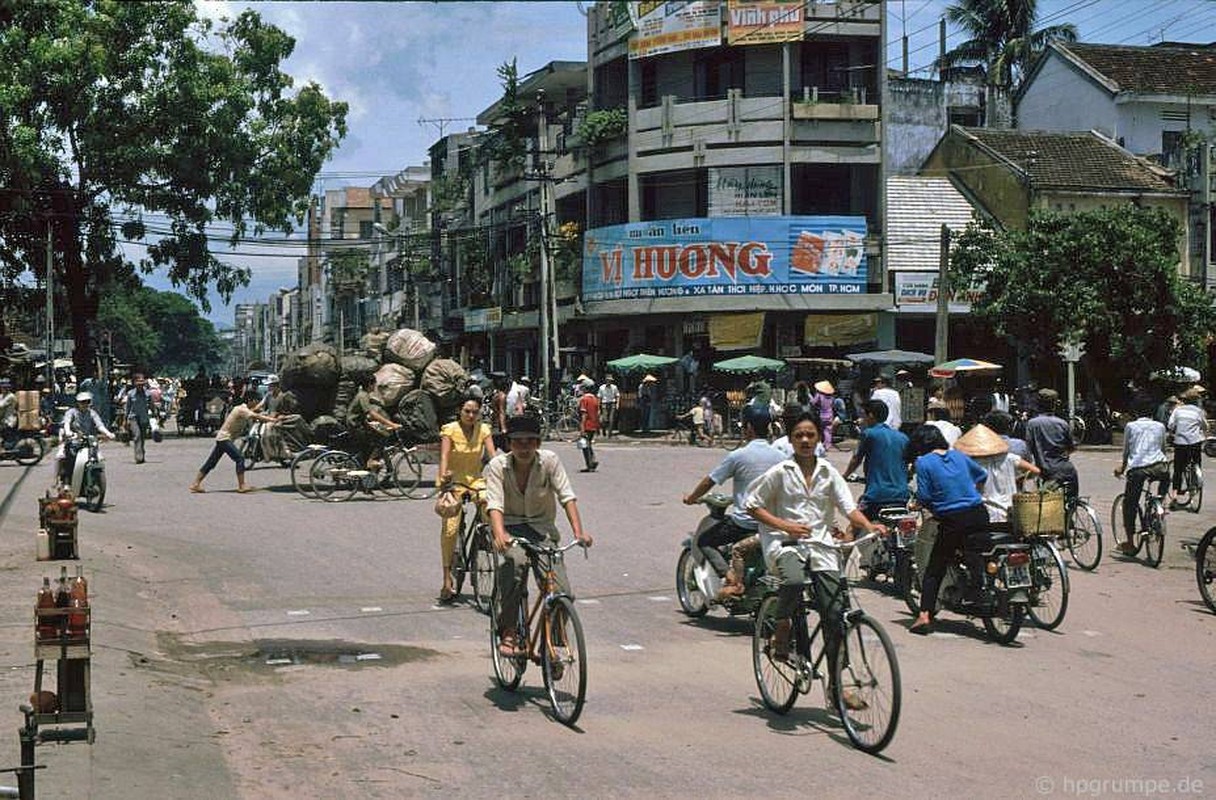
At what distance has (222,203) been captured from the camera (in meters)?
37.6

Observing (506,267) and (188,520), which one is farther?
(506,267)

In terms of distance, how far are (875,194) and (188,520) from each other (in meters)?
27.5

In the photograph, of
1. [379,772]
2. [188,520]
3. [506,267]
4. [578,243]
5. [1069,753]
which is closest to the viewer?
[379,772]

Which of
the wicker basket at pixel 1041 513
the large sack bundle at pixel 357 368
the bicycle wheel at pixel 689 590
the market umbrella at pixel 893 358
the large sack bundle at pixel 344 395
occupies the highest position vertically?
the market umbrella at pixel 893 358

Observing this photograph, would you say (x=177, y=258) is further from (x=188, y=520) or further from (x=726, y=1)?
(x=188, y=520)

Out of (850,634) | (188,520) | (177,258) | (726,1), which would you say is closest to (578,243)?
(726,1)

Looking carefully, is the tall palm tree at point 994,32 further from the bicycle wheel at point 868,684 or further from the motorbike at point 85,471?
the bicycle wheel at point 868,684

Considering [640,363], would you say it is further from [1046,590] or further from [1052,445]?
[1046,590]

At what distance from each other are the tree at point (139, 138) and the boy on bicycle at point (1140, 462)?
1096 inches

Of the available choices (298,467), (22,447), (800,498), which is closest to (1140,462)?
(800,498)

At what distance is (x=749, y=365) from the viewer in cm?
3644

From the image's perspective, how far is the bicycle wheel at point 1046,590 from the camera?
33.2 ft

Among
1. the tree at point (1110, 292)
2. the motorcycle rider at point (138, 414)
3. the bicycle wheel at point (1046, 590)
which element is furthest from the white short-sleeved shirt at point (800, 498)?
the tree at point (1110, 292)

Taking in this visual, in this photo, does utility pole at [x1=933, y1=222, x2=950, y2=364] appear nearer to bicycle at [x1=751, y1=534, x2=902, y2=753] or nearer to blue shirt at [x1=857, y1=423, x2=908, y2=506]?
→ blue shirt at [x1=857, y1=423, x2=908, y2=506]
